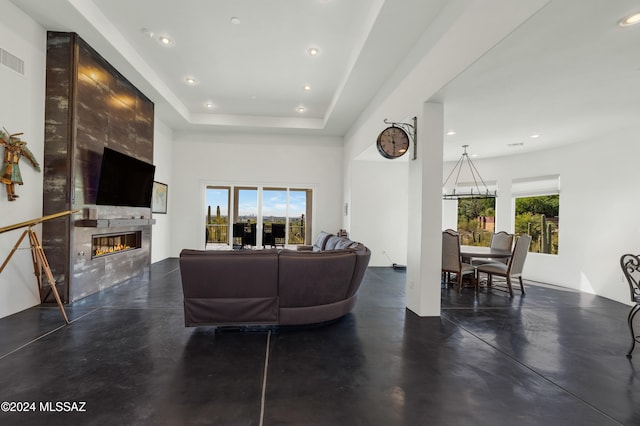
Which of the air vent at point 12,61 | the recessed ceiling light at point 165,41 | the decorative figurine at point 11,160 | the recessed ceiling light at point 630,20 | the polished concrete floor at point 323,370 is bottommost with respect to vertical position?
the polished concrete floor at point 323,370

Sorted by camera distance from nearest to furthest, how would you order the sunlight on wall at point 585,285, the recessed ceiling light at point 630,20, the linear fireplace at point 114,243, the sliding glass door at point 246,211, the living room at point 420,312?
the living room at point 420,312, the recessed ceiling light at point 630,20, the linear fireplace at point 114,243, the sunlight on wall at point 585,285, the sliding glass door at point 246,211

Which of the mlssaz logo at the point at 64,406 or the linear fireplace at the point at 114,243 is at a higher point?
the linear fireplace at the point at 114,243

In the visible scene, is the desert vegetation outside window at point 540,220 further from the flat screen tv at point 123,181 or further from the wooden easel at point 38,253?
the wooden easel at point 38,253

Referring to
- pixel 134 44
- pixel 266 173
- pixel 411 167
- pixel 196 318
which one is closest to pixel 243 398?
pixel 196 318

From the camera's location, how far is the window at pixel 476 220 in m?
7.47

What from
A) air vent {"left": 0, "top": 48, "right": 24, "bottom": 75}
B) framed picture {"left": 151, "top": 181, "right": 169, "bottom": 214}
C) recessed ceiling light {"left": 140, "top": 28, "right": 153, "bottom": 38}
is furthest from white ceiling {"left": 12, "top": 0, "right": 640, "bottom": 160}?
framed picture {"left": 151, "top": 181, "right": 169, "bottom": 214}

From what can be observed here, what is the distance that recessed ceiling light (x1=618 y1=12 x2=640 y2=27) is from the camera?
2150 millimetres

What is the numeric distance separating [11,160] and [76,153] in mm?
736

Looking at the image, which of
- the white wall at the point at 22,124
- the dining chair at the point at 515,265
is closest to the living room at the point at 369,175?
the white wall at the point at 22,124

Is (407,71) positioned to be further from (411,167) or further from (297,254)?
(297,254)

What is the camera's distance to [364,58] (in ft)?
14.2

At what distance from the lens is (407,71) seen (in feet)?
13.7

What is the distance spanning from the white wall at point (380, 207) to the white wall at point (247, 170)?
142 centimetres

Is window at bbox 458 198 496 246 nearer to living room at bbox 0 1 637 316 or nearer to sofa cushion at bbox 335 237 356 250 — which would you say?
living room at bbox 0 1 637 316
